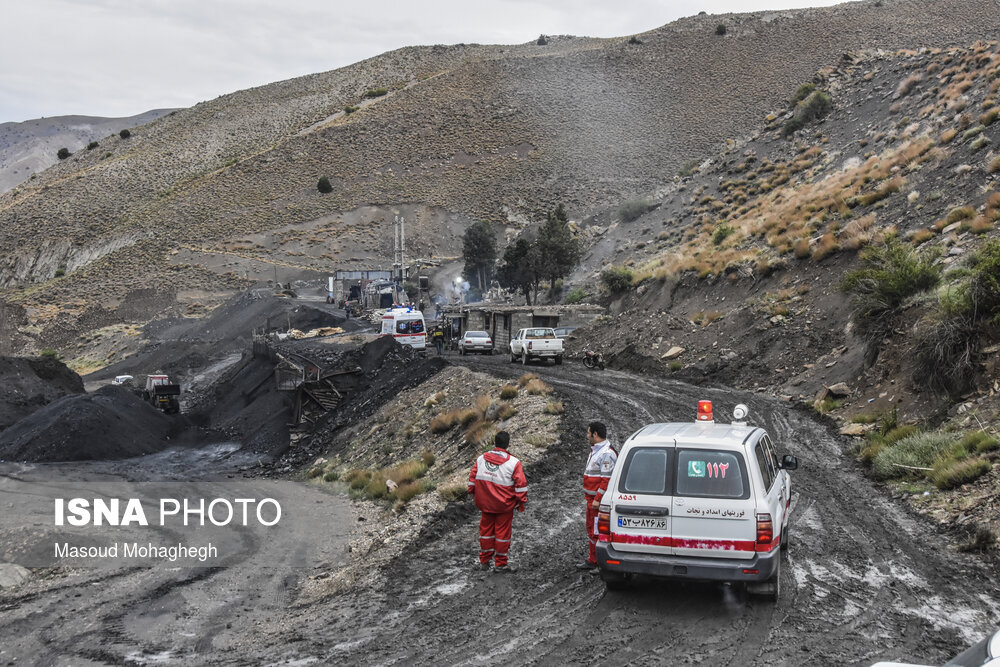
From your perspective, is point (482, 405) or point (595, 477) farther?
point (482, 405)

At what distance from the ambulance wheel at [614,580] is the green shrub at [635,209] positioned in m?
67.1

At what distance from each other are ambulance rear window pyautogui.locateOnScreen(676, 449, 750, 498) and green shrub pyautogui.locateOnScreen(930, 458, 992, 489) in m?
6.12

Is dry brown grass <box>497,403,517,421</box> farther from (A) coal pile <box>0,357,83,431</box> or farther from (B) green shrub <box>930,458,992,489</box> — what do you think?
(A) coal pile <box>0,357,83,431</box>

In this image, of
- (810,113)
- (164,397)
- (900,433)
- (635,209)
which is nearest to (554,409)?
(900,433)

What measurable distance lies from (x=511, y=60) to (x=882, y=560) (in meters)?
151

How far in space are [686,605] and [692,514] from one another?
1.06 meters

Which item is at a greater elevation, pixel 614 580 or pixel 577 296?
pixel 577 296

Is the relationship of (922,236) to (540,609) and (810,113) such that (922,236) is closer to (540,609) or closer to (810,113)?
(540,609)

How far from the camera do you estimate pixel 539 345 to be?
120 ft

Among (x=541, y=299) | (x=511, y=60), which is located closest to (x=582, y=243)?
(x=541, y=299)

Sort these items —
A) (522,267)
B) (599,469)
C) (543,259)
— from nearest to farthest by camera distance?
(599,469), (543,259), (522,267)

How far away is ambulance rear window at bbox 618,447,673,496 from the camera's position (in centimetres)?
883

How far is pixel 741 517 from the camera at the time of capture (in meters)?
8.47

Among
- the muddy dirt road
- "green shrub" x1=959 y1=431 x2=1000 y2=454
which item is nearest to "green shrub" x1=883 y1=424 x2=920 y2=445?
"green shrub" x1=959 y1=431 x2=1000 y2=454
